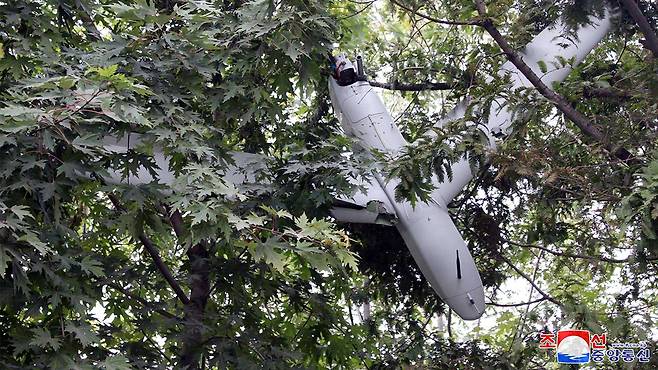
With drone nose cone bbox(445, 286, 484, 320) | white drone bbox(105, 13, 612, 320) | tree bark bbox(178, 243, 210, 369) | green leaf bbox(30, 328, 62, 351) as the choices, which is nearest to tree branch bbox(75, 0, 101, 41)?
white drone bbox(105, 13, 612, 320)

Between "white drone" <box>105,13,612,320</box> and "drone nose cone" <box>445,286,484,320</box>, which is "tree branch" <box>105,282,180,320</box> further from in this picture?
"drone nose cone" <box>445,286,484,320</box>

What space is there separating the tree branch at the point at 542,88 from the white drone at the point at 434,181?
1.85ft

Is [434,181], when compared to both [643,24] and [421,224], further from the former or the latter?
[643,24]

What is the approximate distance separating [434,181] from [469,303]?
2.10 feet

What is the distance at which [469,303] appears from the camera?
4.00 metres

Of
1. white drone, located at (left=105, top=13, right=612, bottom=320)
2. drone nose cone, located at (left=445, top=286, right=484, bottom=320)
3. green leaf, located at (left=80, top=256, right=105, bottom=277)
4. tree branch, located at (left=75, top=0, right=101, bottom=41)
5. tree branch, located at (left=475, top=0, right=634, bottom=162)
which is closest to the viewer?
green leaf, located at (left=80, top=256, right=105, bottom=277)

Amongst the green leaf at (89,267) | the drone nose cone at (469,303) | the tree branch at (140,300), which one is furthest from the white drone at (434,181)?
the green leaf at (89,267)

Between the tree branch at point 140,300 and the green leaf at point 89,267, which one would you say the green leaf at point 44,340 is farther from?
the tree branch at point 140,300

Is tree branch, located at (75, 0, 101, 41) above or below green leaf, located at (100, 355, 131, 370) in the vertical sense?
above

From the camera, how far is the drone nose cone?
399 centimetres

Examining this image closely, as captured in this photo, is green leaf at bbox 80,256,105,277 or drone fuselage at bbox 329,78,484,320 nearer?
green leaf at bbox 80,256,105,277

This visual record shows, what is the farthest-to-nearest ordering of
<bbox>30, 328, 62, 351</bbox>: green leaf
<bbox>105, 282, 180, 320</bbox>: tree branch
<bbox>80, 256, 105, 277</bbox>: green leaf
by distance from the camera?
<bbox>105, 282, 180, 320</bbox>: tree branch, <bbox>80, 256, 105, 277</bbox>: green leaf, <bbox>30, 328, 62, 351</bbox>: green leaf

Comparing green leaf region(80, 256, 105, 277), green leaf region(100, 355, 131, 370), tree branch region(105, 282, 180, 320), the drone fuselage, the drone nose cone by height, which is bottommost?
green leaf region(100, 355, 131, 370)

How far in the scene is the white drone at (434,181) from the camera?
379cm
